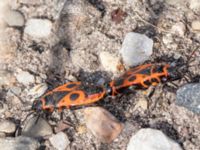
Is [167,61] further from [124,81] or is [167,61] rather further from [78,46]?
[78,46]

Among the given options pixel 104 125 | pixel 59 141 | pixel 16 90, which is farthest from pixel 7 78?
pixel 104 125

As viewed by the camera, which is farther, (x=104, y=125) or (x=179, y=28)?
(x=179, y=28)

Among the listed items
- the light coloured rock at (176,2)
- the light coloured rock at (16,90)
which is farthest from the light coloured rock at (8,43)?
the light coloured rock at (176,2)

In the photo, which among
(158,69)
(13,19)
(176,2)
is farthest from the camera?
(176,2)

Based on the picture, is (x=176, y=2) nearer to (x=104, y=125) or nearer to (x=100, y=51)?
(x=100, y=51)

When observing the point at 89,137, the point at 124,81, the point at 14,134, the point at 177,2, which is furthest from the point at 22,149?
the point at 177,2

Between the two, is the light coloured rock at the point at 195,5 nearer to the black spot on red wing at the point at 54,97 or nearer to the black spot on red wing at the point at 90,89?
the black spot on red wing at the point at 90,89

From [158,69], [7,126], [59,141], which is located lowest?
[59,141]
